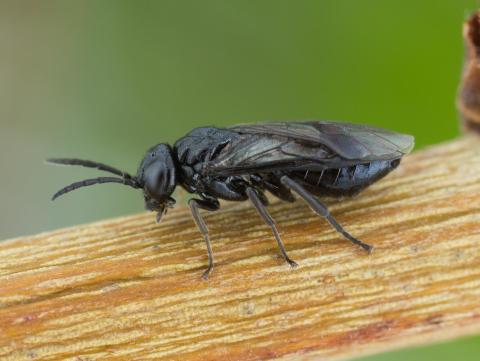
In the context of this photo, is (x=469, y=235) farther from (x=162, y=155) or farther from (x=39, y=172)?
(x=39, y=172)

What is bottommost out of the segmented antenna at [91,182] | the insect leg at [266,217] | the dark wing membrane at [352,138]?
the segmented antenna at [91,182]

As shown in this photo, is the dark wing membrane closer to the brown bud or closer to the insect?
the insect

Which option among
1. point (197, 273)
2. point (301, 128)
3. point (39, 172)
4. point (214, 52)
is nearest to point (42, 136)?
point (39, 172)

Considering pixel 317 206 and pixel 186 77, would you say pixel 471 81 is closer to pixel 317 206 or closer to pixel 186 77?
pixel 317 206

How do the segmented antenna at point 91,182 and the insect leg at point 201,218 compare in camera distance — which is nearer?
the insect leg at point 201,218

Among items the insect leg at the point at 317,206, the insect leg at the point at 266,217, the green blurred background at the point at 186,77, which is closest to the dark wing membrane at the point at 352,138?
the green blurred background at the point at 186,77

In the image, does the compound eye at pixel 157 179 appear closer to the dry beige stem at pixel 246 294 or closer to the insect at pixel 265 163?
the insect at pixel 265 163
